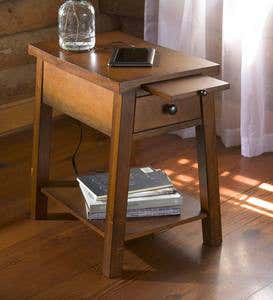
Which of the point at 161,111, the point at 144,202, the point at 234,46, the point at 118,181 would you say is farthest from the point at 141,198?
the point at 234,46

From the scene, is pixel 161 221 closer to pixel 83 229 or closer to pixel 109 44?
pixel 83 229

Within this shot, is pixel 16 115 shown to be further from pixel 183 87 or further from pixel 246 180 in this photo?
pixel 183 87

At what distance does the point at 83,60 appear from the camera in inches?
81.2

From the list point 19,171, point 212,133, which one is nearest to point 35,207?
point 19,171

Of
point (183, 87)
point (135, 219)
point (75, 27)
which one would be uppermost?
point (75, 27)

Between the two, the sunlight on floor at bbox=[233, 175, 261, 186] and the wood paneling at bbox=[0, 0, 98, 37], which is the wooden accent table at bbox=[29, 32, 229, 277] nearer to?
the sunlight on floor at bbox=[233, 175, 261, 186]

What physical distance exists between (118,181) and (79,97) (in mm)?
269

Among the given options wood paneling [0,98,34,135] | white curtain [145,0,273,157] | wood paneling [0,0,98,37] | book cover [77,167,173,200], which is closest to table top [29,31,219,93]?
book cover [77,167,173,200]

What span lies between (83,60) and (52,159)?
31.6 inches

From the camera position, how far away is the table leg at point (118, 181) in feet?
6.26

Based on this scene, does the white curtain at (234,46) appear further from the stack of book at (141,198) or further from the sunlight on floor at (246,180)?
the stack of book at (141,198)

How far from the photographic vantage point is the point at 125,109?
6.24 feet

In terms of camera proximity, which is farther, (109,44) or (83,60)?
(109,44)

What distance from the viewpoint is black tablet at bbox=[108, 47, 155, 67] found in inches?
78.7
